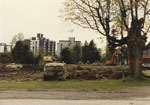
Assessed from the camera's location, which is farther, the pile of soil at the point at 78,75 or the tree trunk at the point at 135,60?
the pile of soil at the point at 78,75

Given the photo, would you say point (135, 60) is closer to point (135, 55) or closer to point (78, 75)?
point (135, 55)

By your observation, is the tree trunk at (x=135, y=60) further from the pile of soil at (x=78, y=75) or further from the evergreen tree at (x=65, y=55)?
the evergreen tree at (x=65, y=55)

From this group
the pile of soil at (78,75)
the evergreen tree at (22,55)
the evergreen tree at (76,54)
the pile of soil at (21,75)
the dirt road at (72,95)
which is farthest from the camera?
the evergreen tree at (76,54)

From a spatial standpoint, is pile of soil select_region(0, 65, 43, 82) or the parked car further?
pile of soil select_region(0, 65, 43, 82)

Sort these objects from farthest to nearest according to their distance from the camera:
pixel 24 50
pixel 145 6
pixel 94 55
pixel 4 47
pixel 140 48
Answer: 1. pixel 4 47
2. pixel 94 55
3. pixel 24 50
4. pixel 140 48
5. pixel 145 6

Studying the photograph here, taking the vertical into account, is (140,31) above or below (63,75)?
above

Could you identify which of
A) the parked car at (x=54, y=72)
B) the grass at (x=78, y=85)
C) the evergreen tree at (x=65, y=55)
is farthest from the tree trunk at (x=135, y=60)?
the evergreen tree at (x=65, y=55)

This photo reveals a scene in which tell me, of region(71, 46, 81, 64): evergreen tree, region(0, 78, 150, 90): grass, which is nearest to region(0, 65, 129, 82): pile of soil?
region(0, 78, 150, 90): grass

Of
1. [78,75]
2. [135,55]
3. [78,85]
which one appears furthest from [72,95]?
[78,75]

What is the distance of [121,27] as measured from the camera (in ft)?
67.0

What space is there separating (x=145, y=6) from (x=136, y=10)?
0.99 m

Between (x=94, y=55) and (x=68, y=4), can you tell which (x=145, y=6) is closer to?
(x=68, y=4)

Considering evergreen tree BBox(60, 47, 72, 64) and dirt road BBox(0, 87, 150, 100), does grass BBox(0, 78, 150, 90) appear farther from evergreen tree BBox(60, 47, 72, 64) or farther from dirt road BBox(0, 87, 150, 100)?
evergreen tree BBox(60, 47, 72, 64)

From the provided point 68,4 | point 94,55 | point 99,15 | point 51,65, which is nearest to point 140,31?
point 99,15
